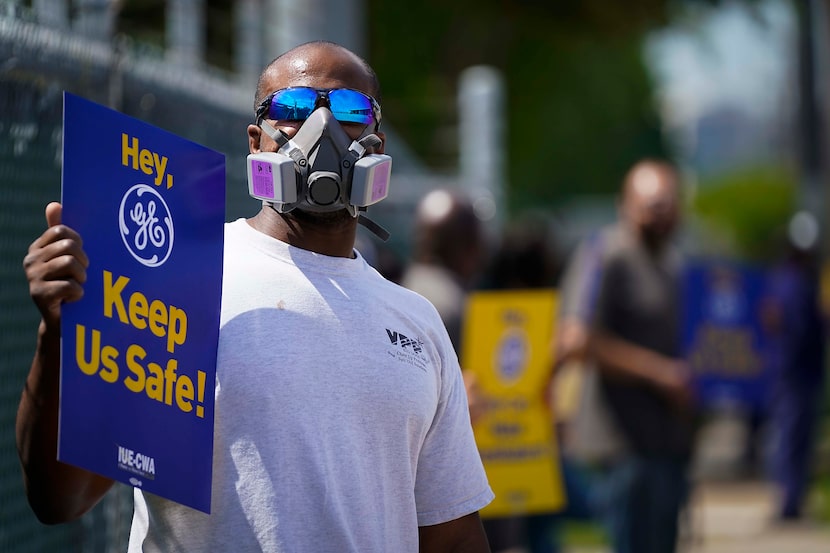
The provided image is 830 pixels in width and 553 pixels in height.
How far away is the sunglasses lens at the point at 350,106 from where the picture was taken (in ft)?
8.84

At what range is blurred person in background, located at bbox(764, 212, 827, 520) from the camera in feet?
35.1

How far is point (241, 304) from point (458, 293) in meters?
2.63

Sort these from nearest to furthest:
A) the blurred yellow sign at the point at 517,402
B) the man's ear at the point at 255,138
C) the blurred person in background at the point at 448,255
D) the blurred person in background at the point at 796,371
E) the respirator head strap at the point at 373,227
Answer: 1. the man's ear at the point at 255,138
2. the respirator head strap at the point at 373,227
3. the blurred person in background at the point at 448,255
4. the blurred yellow sign at the point at 517,402
5. the blurred person in background at the point at 796,371

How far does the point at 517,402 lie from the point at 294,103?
3185 mm

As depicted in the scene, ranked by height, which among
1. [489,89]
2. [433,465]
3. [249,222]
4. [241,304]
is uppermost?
[489,89]

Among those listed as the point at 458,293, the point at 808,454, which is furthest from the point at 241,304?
the point at 808,454

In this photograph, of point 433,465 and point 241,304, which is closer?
point 241,304

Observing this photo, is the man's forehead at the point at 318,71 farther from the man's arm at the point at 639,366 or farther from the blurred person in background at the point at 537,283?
the man's arm at the point at 639,366

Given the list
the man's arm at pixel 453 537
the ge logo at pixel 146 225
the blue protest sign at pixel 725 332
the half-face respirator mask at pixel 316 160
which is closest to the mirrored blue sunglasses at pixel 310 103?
the half-face respirator mask at pixel 316 160

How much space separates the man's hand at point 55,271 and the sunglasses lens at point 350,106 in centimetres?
63

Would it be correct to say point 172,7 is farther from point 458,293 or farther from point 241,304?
point 241,304

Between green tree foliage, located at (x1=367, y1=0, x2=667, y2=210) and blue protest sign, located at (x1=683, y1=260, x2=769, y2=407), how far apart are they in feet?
13.7

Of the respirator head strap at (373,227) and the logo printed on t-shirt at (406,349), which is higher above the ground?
the respirator head strap at (373,227)

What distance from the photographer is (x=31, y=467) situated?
7.74 feet
